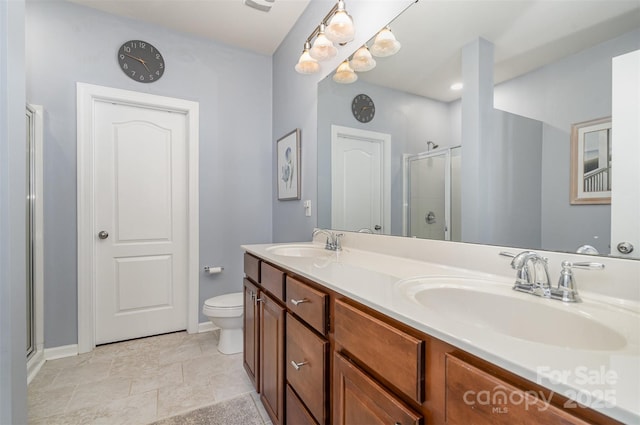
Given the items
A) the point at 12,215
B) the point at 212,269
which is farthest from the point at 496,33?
the point at 212,269

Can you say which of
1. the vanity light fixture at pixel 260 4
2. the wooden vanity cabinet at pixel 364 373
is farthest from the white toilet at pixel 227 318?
the vanity light fixture at pixel 260 4

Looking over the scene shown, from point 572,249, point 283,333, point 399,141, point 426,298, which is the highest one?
point 399,141

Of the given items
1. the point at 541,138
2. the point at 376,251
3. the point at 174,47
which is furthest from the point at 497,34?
the point at 174,47

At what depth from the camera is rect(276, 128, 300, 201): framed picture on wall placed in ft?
7.93

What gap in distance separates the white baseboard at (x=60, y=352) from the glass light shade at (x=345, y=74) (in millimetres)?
2792

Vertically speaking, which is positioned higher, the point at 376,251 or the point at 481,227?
the point at 481,227

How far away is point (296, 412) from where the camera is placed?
1.16m

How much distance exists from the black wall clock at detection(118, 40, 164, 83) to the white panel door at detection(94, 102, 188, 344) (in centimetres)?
27

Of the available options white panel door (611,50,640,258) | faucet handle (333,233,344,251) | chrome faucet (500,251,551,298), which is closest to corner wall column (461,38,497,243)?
chrome faucet (500,251,551,298)

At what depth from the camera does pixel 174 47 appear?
8.43 feet

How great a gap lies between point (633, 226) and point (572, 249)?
14cm

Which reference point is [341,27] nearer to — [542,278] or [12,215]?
[542,278]

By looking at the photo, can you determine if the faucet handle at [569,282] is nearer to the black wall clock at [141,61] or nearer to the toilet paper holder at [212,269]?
the toilet paper holder at [212,269]

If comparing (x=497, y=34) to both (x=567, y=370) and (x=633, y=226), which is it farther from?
(x=567, y=370)
